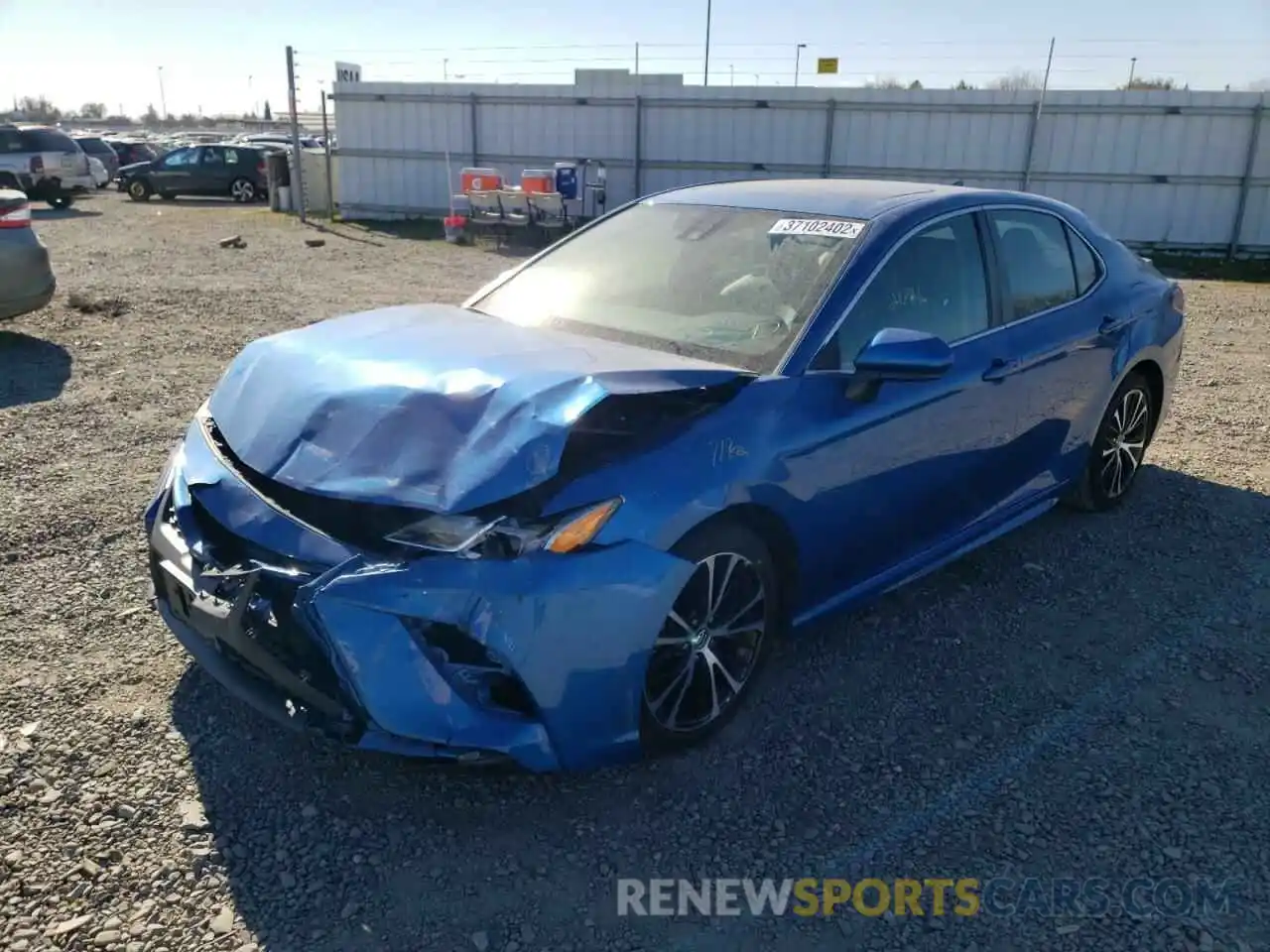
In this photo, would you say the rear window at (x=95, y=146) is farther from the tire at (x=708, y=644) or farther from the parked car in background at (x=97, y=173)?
the tire at (x=708, y=644)

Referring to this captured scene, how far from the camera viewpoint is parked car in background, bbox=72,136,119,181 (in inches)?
1102

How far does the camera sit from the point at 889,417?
3436mm

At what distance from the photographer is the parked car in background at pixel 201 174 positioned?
2456 centimetres

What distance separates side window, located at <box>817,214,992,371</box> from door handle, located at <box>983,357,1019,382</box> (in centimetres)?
14

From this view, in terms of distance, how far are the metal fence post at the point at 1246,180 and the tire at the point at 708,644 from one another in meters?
17.1

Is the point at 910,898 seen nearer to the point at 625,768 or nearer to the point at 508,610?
the point at 625,768

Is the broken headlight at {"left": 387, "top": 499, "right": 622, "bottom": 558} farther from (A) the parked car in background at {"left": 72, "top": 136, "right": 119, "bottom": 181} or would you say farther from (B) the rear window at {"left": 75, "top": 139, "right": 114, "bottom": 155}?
(B) the rear window at {"left": 75, "top": 139, "right": 114, "bottom": 155}

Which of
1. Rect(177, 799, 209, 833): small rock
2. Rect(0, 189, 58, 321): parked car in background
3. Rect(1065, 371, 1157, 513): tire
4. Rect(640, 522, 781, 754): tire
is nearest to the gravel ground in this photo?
Rect(177, 799, 209, 833): small rock

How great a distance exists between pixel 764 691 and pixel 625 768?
0.65m

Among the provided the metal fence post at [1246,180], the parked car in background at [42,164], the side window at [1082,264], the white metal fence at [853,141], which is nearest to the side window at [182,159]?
the parked car in background at [42,164]

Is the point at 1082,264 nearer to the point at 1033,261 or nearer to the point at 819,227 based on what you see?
the point at 1033,261

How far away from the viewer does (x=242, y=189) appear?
25.0m

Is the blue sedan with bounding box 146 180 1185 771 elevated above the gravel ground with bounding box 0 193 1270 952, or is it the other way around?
the blue sedan with bounding box 146 180 1185 771

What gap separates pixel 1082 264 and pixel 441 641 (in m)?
3.62
